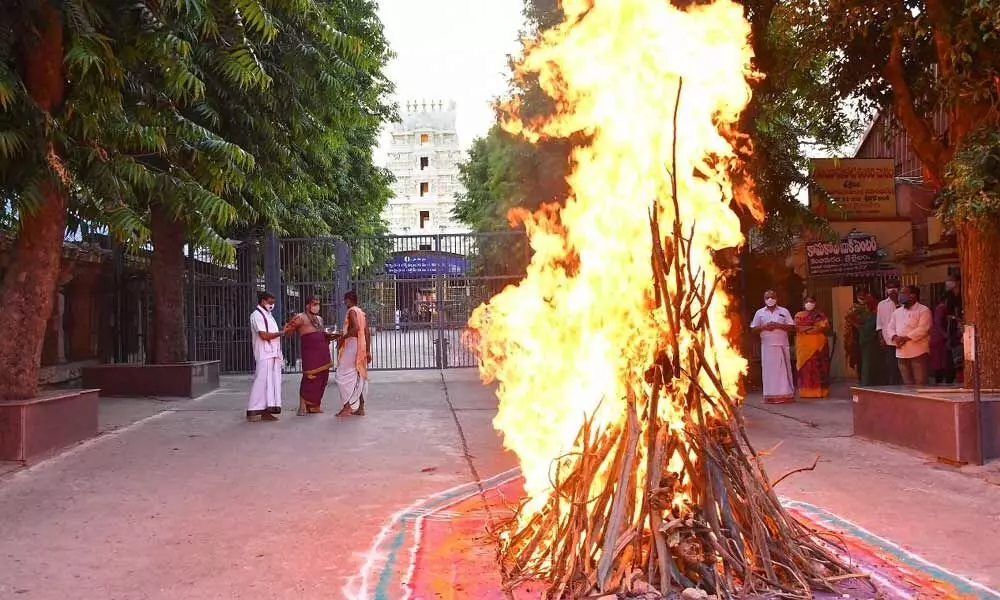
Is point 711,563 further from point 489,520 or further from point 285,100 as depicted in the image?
point 285,100

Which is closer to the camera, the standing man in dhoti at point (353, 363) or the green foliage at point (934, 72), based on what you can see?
the green foliage at point (934, 72)

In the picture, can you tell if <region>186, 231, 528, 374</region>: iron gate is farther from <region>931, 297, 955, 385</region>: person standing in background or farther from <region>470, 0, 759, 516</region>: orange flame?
<region>470, 0, 759, 516</region>: orange flame

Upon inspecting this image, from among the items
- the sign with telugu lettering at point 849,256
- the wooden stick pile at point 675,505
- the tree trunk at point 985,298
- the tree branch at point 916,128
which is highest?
the tree branch at point 916,128

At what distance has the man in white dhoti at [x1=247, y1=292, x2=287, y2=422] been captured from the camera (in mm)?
11859

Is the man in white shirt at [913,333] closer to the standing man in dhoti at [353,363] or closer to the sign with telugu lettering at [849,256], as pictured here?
the sign with telugu lettering at [849,256]

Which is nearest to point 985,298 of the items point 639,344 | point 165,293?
point 639,344

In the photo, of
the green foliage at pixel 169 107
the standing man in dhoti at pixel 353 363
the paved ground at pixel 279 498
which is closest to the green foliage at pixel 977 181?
the paved ground at pixel 279 498

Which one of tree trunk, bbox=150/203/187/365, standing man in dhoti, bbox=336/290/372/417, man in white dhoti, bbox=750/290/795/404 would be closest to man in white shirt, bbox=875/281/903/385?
man in white dhoti, bbox=750/290/795/404

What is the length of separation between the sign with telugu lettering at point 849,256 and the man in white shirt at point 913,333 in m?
5.00

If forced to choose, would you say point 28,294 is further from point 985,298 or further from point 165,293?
point 985,298

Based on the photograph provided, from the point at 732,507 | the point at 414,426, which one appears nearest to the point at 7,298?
the point at 414,426

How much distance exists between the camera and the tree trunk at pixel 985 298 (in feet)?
29.7

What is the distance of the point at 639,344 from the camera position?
4422 mm

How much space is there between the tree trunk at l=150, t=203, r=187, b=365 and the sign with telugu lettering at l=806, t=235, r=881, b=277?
507 inches
